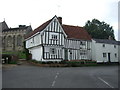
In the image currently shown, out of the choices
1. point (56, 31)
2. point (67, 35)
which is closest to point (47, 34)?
point (56, 31)

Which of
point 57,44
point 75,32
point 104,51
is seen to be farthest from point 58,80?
point 104,51

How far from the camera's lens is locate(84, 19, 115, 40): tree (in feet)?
184

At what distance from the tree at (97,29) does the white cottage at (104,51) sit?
18714 mm

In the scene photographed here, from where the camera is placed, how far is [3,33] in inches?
2347

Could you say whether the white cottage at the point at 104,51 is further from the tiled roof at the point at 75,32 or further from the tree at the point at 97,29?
the tree at the point at 97,29

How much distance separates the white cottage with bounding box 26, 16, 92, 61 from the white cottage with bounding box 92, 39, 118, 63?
123 cm

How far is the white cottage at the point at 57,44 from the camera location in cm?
2791

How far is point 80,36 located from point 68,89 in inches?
1039

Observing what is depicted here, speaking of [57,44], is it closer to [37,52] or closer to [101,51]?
[37,52]

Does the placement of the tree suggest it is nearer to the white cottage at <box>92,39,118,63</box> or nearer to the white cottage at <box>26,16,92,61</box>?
the white cottage at <box>92,39,118,63</box>

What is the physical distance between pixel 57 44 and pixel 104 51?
12.0 meters

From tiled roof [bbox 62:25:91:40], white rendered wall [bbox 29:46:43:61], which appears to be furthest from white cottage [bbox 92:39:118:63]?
white rendered wall [bbox 29:46:43:61]

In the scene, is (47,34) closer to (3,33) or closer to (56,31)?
(56,31)

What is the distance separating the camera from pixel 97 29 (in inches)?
2256
